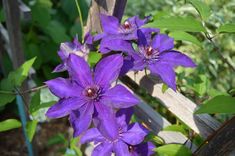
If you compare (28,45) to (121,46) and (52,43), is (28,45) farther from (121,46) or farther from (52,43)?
(121,46)

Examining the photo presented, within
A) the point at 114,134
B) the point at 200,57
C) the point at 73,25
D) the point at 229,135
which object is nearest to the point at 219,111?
the point at 229,135

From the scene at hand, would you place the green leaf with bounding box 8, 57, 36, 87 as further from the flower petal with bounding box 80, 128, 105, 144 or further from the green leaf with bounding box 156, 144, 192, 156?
the green leaf with bounding box 156, 144, 192, 156

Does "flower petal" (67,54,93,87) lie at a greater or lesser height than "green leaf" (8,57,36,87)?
greater

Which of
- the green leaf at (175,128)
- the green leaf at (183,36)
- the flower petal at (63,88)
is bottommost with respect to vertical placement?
the green leaf at (175,128)

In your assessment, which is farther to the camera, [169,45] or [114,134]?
[169,45]

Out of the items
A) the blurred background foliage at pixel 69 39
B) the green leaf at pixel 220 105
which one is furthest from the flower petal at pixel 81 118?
the blurred background foliage at pixel 69 39

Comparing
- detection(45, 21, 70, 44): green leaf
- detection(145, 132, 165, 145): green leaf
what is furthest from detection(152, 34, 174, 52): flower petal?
detection(45, 21, 70, 44): green leaf

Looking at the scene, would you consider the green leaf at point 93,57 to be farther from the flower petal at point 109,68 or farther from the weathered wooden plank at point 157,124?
the weathered wooden plank at point 157,124
